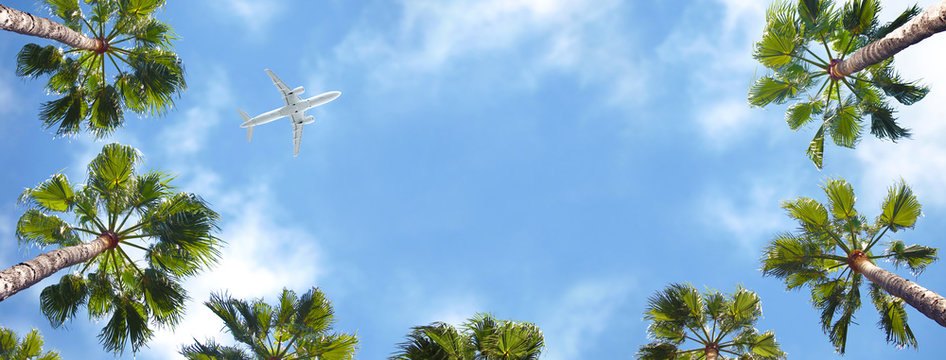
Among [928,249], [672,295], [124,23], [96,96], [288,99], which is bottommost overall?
[672,295]

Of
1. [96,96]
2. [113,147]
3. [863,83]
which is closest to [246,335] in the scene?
[113,147]

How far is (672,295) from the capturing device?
1209 cm

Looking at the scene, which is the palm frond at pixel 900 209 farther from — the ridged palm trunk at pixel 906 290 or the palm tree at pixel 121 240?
the palm tree at pixel 121 240

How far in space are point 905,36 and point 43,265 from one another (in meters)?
14.9

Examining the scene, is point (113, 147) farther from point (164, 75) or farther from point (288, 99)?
point (288, 99)

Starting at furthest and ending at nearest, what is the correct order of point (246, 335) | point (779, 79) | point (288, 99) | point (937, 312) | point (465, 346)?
point (288, 99) < point (779, 79) < point (246, 335) < point (937, 312) < point (465, 346)

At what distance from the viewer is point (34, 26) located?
9.55 metres

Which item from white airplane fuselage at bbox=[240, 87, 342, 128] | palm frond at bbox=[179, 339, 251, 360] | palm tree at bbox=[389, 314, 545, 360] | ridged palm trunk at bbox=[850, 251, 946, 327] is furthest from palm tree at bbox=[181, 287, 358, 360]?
white airplane fuselage at bbox=[240, 87, 342, 128]

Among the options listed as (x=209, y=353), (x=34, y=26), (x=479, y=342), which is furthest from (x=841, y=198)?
(x=34, y=26)

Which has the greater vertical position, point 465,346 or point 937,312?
point 937,312

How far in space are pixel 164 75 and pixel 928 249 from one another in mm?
18260

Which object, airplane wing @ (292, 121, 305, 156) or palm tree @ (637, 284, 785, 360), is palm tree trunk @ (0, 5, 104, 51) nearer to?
palm tree @ (637, 284, 785, 360)

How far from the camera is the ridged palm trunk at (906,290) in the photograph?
948 cm

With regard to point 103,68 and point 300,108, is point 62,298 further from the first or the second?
point 300,108
